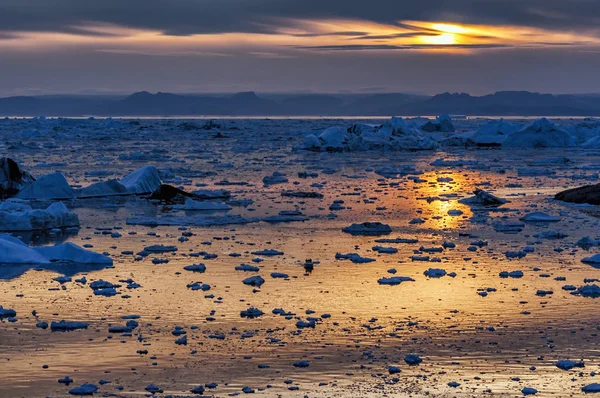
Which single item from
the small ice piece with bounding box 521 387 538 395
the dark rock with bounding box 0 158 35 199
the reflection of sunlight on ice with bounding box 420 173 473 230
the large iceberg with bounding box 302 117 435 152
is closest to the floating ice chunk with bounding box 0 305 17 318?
the small ice piece with bounding box 521 387 538 395

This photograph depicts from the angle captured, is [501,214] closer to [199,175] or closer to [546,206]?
[546,206]

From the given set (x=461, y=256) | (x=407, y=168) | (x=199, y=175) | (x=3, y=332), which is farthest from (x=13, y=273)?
(x=407, y=168)

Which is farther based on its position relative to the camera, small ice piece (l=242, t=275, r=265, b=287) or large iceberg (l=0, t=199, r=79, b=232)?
large iceberg (l=0, t=199, r=79, b=232)

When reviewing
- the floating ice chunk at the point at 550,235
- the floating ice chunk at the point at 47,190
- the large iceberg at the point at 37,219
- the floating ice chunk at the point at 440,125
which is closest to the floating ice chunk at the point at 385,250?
the floating ice chunk at the point at 550,235

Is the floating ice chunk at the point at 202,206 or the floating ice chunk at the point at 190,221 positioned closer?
the floating ice chunk at the point at 190,221

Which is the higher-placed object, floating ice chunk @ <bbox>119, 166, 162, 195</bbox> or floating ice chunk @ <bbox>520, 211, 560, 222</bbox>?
floating ice chunk @ <bbox>119, 166, 162, 195</bbox>

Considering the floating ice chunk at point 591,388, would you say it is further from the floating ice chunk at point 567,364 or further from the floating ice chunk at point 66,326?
the floating ice chunk at point 66,326

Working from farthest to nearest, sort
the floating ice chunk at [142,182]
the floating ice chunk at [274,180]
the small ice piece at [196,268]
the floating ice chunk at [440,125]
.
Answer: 1. the floating ice chunk at [440,125]
2. the floating ice chunk at [274,180]
3. the floating ice chunk at [142,182]
4. the small ice piece at [196,268]

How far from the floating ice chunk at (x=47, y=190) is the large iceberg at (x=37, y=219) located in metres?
3.49

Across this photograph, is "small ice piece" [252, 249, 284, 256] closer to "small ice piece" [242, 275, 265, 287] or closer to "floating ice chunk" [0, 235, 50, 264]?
"small ice piece" [242, 275, 265, 287]

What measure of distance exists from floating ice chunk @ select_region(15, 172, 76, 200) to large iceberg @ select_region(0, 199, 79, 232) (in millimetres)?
3487

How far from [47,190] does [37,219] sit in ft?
14.6

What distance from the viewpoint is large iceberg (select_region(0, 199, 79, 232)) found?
1366 cm

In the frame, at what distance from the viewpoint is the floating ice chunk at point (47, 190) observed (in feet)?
59.3
